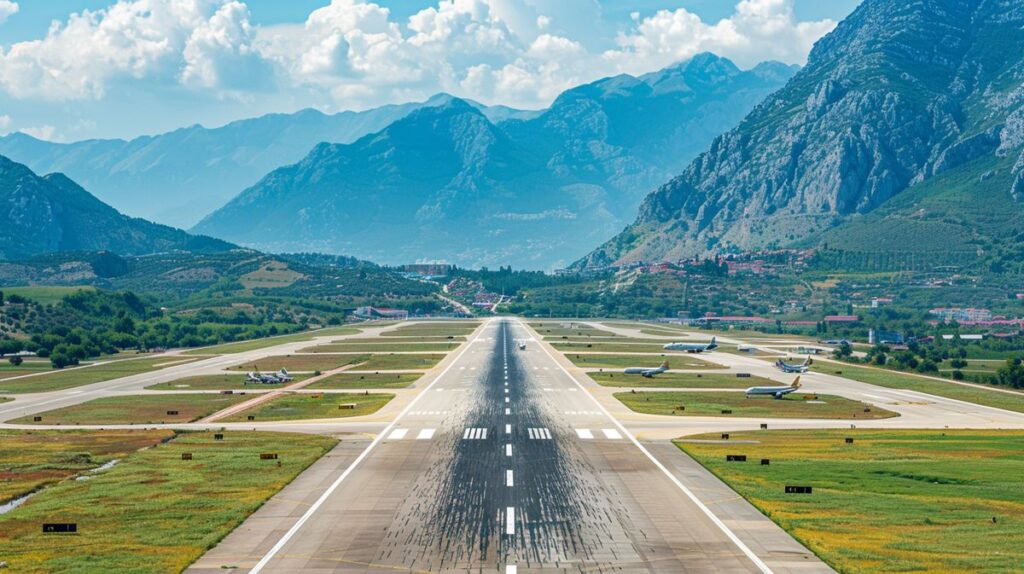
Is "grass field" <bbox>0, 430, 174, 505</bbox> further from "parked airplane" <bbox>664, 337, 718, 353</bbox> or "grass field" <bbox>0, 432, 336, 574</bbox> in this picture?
"parked airplane" <bbox>664, 337, 718, 353</bbox>

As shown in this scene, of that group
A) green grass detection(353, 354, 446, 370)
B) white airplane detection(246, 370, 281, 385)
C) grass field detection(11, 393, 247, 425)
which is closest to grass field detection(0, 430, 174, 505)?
grass field detection(11, 393, 247, 425)

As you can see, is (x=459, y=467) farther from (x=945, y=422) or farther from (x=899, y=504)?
(x=945, y=422)

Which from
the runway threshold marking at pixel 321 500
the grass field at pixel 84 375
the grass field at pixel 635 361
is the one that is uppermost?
the grass field at pixel 635 361

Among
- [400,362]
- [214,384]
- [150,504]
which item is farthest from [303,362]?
[150,504]

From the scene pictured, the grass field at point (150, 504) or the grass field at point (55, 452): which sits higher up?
the grass field at point (150, 504)

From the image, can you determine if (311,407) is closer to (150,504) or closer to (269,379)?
(269,379)

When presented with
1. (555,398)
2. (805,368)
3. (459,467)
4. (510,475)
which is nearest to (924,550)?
(510,475)

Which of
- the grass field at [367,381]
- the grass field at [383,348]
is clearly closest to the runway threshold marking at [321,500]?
the grass field at [367,381]

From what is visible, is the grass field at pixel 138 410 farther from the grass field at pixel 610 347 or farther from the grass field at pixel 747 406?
the grass field at pixel 610 347
